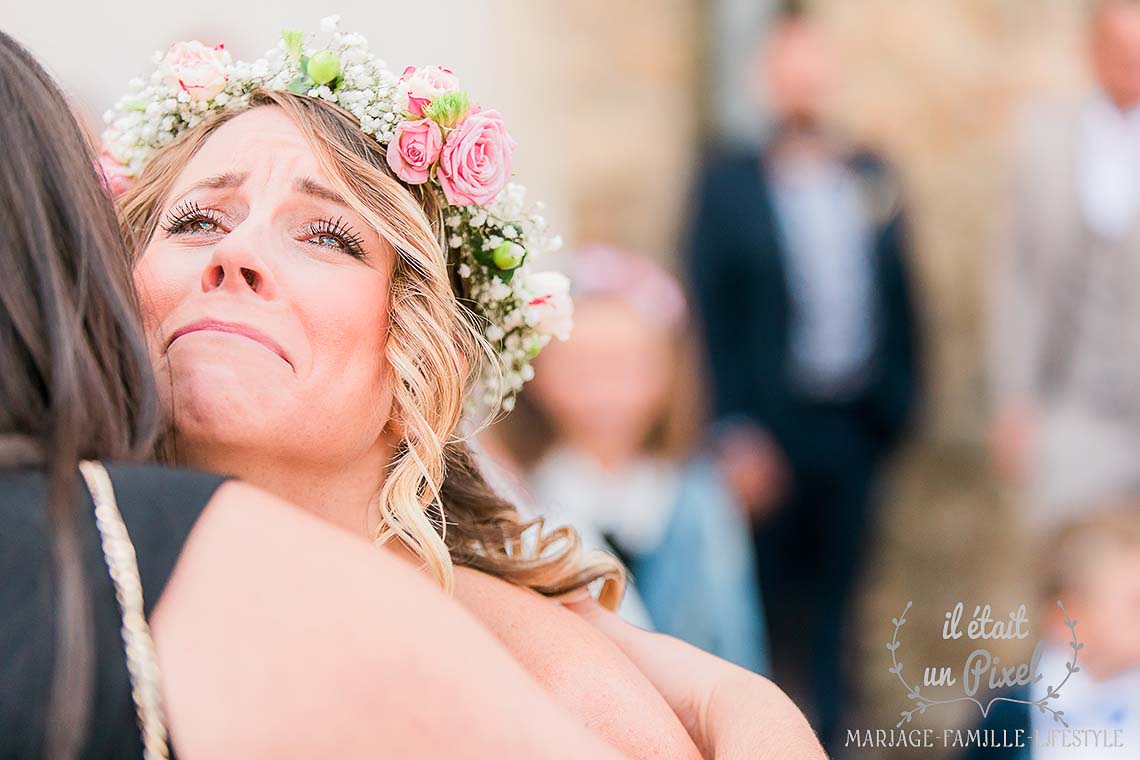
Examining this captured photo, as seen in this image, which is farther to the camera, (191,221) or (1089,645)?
(1089,645)

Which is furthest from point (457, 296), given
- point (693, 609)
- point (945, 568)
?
point (945, 568)

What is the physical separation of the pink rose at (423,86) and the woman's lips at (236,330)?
1.92 ft

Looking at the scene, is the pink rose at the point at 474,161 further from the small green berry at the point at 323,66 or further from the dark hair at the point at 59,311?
the dark hair at the point at 59,311

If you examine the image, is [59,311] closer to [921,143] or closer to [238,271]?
[238,271]

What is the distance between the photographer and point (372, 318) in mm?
2502

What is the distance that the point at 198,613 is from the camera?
1.56 m

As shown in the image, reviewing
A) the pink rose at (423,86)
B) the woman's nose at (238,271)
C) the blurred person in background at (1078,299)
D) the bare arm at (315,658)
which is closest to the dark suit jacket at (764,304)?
the blurred person in background at (1078,299)

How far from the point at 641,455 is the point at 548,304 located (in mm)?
2646

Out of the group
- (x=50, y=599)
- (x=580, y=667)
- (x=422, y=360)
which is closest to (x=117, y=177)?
(x=422, y=360)

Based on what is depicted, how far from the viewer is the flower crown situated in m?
2.65

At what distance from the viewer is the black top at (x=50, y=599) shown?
58.4 inches

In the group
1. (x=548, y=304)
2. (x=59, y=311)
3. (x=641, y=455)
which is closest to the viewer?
(x=59, y=311)

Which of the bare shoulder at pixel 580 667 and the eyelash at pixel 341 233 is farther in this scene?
the eyelash at pixel 341 233

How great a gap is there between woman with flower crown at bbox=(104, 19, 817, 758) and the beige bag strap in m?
0.72
